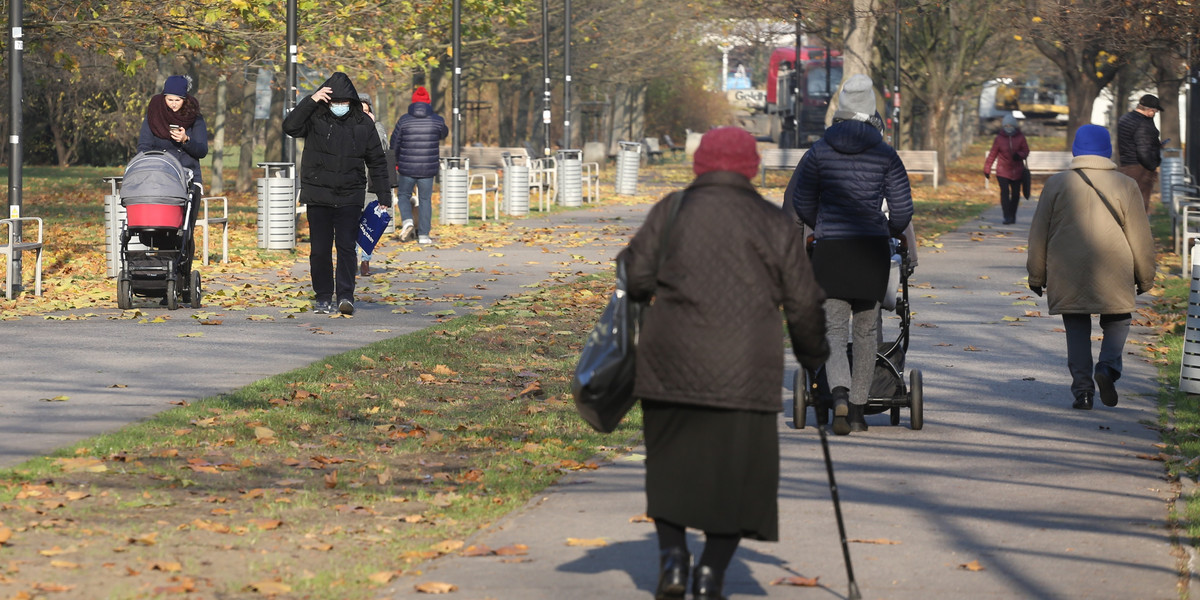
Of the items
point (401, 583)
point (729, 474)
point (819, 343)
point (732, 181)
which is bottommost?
point (401, 583)

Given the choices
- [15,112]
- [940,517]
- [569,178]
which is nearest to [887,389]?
[940,517]

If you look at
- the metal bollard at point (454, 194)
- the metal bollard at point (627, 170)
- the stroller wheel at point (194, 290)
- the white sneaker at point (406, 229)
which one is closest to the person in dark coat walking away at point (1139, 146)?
the white sneaker at point (406, 229)

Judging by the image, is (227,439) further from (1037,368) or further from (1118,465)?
(1037,368)

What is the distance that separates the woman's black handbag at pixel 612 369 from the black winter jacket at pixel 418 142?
16504 mm

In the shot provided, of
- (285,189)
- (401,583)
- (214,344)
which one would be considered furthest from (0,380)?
(285,189)

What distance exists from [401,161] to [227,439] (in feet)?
45.7

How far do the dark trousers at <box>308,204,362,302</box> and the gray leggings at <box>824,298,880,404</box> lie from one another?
5.81 m

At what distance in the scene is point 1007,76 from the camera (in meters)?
54.0

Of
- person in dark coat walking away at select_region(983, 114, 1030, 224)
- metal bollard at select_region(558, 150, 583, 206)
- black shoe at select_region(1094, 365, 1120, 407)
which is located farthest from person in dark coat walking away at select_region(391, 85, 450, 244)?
black shoe at select_region(1094, 365, 1120, 407)

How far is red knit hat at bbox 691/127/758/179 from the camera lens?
5.39 m

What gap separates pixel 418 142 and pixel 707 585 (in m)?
17.1

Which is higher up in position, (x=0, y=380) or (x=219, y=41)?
(x=219, y=41)

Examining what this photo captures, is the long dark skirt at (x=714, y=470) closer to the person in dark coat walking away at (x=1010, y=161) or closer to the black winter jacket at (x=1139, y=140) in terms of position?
the black winter jacket at (x=1139, y=140)

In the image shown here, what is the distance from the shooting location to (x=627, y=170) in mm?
37031
